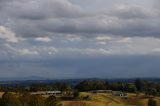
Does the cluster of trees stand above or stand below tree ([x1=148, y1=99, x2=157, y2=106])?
above

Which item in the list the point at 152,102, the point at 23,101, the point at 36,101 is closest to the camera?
the point at 23,101

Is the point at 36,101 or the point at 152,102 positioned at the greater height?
the point at 36,101

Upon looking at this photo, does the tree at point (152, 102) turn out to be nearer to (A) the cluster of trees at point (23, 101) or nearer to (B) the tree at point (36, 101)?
(A) the cluster of trees at point (23, 101)

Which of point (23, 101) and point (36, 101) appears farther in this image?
point (36, 101)

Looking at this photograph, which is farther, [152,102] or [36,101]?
[152,102]

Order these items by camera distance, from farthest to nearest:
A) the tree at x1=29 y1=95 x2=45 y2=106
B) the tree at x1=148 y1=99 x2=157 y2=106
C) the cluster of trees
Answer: the tree at x1=148 y1=99 x2=157 y2=106, the tree at x1=29 y1=95 x2=45 y2=106, the cluster of trees

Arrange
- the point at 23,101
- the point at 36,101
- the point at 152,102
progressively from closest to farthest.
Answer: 1. the point at 23,101
2. the point at 36,101
3. the point at 152,102

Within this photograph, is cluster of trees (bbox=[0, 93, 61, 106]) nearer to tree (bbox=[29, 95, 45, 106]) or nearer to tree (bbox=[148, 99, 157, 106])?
tree (bbox=[29, 95, 45, 106])

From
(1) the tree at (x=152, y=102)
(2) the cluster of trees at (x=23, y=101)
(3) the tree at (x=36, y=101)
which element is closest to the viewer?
(2) the cluster of trees at (x=23, y=101)

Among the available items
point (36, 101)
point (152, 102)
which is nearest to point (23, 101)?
point (36, 101)

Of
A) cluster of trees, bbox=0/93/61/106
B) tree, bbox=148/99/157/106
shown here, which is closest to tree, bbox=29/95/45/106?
cluster of trees, bbox=0/93/61/106

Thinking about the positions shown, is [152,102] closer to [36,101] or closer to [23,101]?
[36,101]

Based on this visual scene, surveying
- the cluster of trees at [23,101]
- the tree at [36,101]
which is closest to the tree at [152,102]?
the cluster of trees at [23,101]

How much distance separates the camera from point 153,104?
186 m
